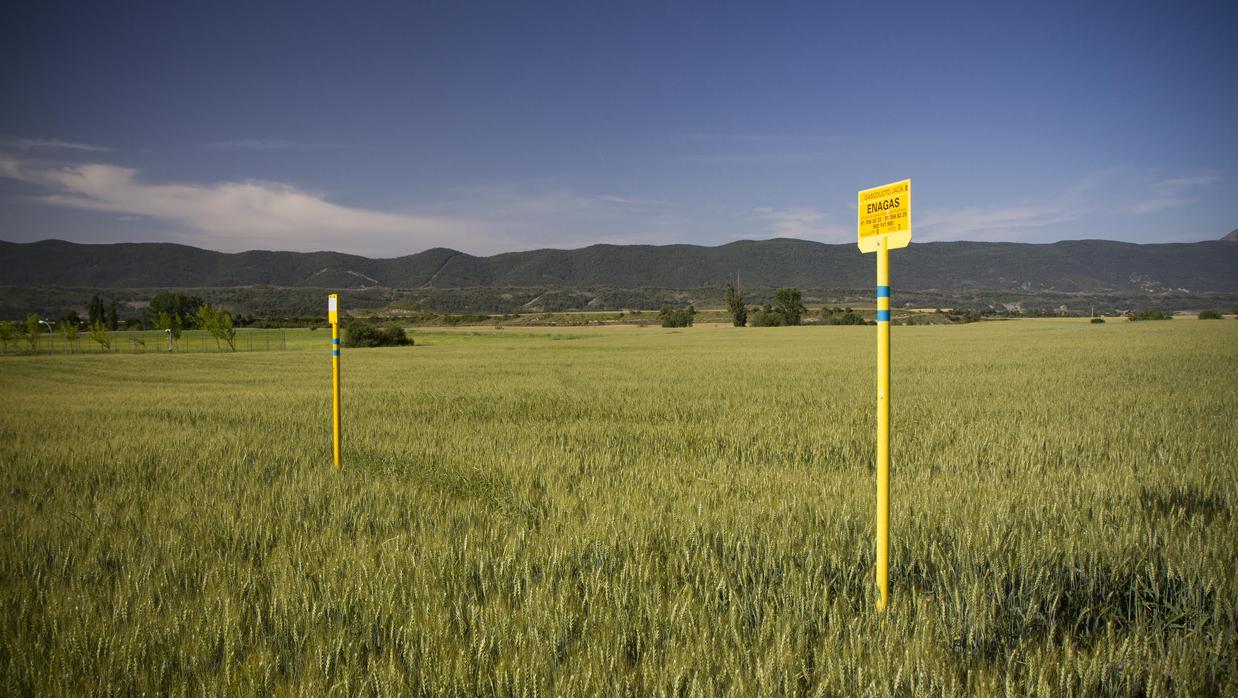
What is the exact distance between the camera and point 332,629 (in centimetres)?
375

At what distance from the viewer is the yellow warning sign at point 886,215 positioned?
3.81 meters

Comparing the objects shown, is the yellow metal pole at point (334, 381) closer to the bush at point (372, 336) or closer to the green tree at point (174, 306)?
the bush at point (372, 336)

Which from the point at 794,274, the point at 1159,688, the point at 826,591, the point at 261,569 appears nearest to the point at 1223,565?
the point at 1159,688

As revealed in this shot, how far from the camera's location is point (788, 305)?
101312 millimetres

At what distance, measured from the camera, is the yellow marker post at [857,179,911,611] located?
3816mm

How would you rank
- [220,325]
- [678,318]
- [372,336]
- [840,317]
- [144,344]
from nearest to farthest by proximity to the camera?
1. [372,336]
2. [220,325]
3. [144,344]
4. [678,318]
5. [840,317]

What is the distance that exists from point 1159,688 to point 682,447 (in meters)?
6.77

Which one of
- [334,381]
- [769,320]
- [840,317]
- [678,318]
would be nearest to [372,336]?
[678,318]

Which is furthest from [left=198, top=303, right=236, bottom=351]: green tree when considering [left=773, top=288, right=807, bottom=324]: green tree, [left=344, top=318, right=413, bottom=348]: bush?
[left=773, top=288, right=807, bottom=324]: green tree

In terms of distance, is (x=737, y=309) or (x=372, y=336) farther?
(x=737, y=309)

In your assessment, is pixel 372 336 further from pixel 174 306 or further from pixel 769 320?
pixel 174 306

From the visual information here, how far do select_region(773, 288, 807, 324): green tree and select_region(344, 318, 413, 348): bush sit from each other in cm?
5595

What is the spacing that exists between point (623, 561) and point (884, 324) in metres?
2.39

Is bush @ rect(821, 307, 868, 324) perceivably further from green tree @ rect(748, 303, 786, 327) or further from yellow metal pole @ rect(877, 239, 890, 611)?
yellow metal pole @ rect(877, 239, 890, 611)
